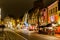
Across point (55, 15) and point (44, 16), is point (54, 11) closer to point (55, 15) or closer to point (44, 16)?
point (55, 15)

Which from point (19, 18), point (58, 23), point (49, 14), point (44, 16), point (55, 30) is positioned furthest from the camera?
point (19, 18)

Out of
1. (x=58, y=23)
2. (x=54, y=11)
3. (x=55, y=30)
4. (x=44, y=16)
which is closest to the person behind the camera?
(x=55, y=30)

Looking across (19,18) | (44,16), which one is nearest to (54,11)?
(44,16)

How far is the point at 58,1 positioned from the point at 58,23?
5870 mm

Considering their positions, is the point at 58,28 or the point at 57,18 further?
the point at 57,18

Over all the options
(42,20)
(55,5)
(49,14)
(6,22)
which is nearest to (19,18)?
(6,22)

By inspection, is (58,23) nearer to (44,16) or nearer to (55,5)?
(55,5)

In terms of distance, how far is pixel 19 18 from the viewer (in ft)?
497

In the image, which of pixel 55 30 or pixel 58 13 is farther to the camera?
pixel 58 13

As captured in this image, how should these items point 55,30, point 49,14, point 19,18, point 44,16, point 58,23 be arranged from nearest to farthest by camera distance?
point 55,30, point 58,23, point 49,14, point 44,16, point 19,18

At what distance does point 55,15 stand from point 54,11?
2.38 meters

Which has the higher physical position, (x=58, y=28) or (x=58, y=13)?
(x=58, y=13)

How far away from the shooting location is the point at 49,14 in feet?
236

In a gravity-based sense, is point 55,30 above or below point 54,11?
below
